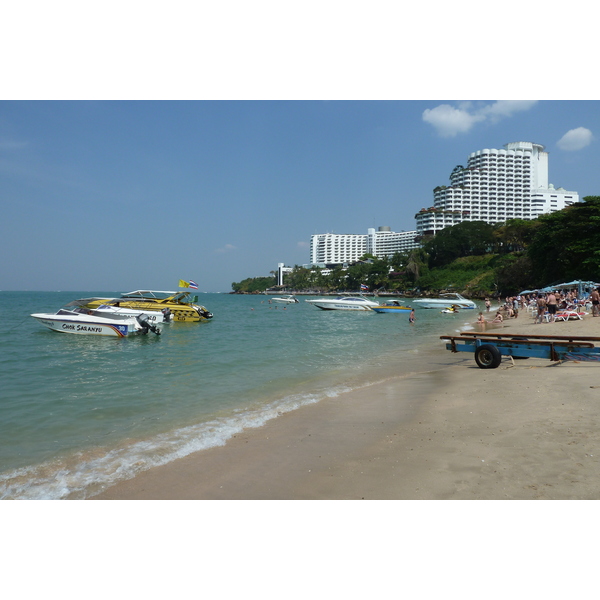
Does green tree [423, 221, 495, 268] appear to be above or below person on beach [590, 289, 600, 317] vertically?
above

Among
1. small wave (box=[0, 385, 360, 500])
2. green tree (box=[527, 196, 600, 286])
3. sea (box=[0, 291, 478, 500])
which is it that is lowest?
sea (box=[0, 291, 478, 500])

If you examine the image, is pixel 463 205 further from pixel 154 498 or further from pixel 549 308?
pixel 154 498

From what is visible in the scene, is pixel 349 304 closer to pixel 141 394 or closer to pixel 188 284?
pixel 188 284

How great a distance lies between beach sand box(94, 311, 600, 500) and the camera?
523 cm

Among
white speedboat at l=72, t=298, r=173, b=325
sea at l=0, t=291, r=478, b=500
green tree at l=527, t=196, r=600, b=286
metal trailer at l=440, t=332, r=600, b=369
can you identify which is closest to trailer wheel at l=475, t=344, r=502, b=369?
metal trailer at l=440, t=332, r=600, b=369

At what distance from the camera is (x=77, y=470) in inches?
253

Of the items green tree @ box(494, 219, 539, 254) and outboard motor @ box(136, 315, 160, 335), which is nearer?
outboard motor @ box(136, 315, 160, 335)

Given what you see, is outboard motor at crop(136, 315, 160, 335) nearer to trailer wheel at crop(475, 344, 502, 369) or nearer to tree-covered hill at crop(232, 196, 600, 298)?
trailer wheel at crop(475, 344, 502, 369)

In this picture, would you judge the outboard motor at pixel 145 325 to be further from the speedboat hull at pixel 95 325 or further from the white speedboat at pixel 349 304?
the white speedboat at pixel 349 304

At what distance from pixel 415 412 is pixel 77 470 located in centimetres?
623

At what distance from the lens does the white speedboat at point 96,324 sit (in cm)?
2527

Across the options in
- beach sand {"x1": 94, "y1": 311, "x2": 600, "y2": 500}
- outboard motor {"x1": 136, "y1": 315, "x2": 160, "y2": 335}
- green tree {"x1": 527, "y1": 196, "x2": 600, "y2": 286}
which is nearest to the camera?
beach sand {"x1": 94, "y1": 311, "x2": 600, "y2": 500}

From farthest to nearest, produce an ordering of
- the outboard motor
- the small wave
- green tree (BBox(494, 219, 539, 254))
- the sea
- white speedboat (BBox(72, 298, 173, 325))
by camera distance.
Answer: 1. green tree (BBox(494, 219, 539, 254))
2. white speedboat (BBox(72, 298, 173, 325))
3. the outboard motor
4. the sea
5. the small wave

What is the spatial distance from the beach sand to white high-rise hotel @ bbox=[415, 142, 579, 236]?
167835mm
